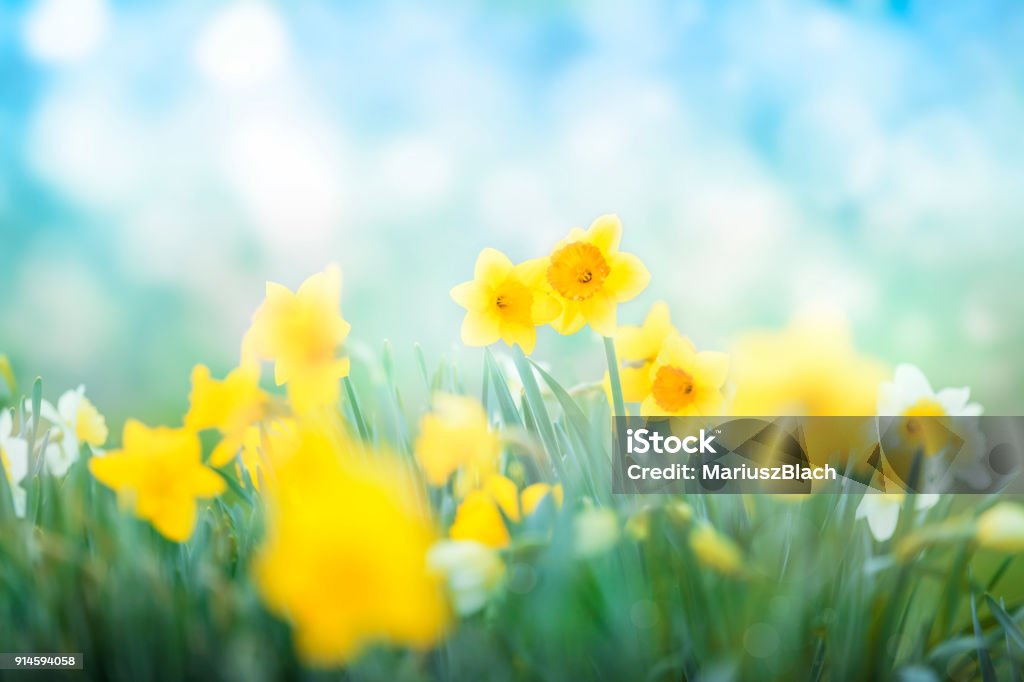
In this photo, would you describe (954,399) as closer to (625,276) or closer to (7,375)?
(625,276)

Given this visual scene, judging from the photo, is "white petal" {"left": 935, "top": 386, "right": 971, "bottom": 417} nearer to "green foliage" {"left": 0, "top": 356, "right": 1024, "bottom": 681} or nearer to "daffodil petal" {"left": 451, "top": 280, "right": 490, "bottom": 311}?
"green foliage" {"left": 0, "top": 356, "right": 1024, "bottom": 681}

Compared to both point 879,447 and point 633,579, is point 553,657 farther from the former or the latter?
point 879,447

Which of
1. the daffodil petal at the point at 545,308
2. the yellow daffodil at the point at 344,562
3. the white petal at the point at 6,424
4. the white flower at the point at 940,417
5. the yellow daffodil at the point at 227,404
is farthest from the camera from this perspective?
the white petal at the point at 6,424

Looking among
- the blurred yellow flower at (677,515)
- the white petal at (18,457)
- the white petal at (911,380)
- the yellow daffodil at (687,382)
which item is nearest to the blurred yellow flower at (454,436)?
the blurred yellow flower at (677,515)

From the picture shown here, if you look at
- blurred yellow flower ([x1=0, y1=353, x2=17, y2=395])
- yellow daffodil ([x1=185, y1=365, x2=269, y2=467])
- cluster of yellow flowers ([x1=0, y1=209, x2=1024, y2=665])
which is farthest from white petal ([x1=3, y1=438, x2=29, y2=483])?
yellow daffodil ([x1=185, y1=365, x2=269, y2=467])

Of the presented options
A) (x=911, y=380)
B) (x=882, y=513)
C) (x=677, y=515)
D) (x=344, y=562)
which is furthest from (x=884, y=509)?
(x=344, y=562)

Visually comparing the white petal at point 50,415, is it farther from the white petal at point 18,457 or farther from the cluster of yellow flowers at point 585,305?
the cluster of yellow flowers at point 585,305
